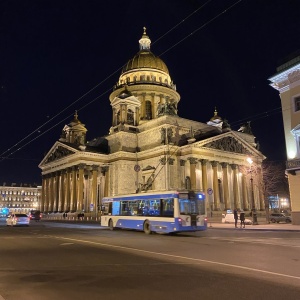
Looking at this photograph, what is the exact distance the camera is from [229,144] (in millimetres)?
56281

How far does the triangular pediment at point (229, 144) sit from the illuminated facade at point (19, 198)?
98.7 metres

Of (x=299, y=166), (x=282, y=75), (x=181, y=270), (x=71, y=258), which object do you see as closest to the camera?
(x=181, y=270)

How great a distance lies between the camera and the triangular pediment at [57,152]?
59513 mm

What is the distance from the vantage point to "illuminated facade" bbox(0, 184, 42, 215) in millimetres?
137000

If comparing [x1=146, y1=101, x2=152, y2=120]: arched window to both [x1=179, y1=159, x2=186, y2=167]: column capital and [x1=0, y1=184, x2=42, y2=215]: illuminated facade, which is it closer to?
[x1=179, y1=159, x2=186, y2=167]: column capital

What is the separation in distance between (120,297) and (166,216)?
57.2 feet

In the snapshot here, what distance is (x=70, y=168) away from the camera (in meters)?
58.7

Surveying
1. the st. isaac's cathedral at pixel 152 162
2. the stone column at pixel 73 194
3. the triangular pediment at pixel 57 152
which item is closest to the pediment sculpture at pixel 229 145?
the st. isaac's cathedral at pixel 152 162

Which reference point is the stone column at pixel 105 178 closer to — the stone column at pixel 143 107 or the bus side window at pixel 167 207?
the stone column at pixel 143 107

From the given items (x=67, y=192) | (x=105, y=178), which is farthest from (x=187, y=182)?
(x=67, y=192)

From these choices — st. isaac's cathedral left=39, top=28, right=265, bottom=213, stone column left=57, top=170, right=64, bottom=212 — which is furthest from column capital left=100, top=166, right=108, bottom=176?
stone column left=57, top=170, right=64, bottom=212

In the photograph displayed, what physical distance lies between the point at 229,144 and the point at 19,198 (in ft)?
363

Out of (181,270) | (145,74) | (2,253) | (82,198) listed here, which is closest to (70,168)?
Result: (82,198)

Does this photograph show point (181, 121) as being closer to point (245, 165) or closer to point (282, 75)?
point (245, 165)
